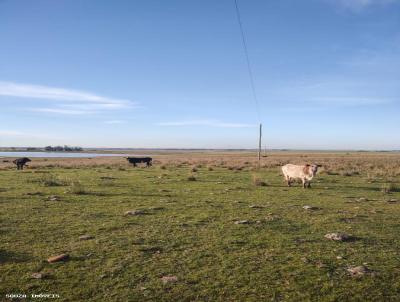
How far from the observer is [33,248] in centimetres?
714

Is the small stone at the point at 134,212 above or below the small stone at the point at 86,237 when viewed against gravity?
above

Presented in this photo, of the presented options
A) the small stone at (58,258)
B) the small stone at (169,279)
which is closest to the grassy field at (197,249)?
the small stone at (169,279)

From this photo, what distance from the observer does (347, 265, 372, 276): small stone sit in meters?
5.82

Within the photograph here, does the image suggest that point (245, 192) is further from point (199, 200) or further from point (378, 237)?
point (378, 237)

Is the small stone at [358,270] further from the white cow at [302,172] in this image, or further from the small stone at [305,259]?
the white cow at [302,172]

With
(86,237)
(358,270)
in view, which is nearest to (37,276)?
(86,237)

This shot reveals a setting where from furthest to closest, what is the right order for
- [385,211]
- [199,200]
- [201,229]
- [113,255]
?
[199,200]
[385,211]
[201,229]
[113,255]

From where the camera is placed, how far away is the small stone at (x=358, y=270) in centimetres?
582

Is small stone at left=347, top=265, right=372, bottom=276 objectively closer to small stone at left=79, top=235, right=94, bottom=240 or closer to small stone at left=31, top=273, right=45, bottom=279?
small stone at left=31, top=273, right=45, bottom=279

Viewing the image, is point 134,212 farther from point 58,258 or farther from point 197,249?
point 58,258

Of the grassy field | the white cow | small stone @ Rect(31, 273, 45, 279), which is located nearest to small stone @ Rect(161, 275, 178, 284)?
the grassy field

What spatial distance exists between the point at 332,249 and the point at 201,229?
3173 millimetres

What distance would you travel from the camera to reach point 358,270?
5.92 meters

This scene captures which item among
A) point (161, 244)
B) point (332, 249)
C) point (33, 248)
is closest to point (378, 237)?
point (332, 249)
